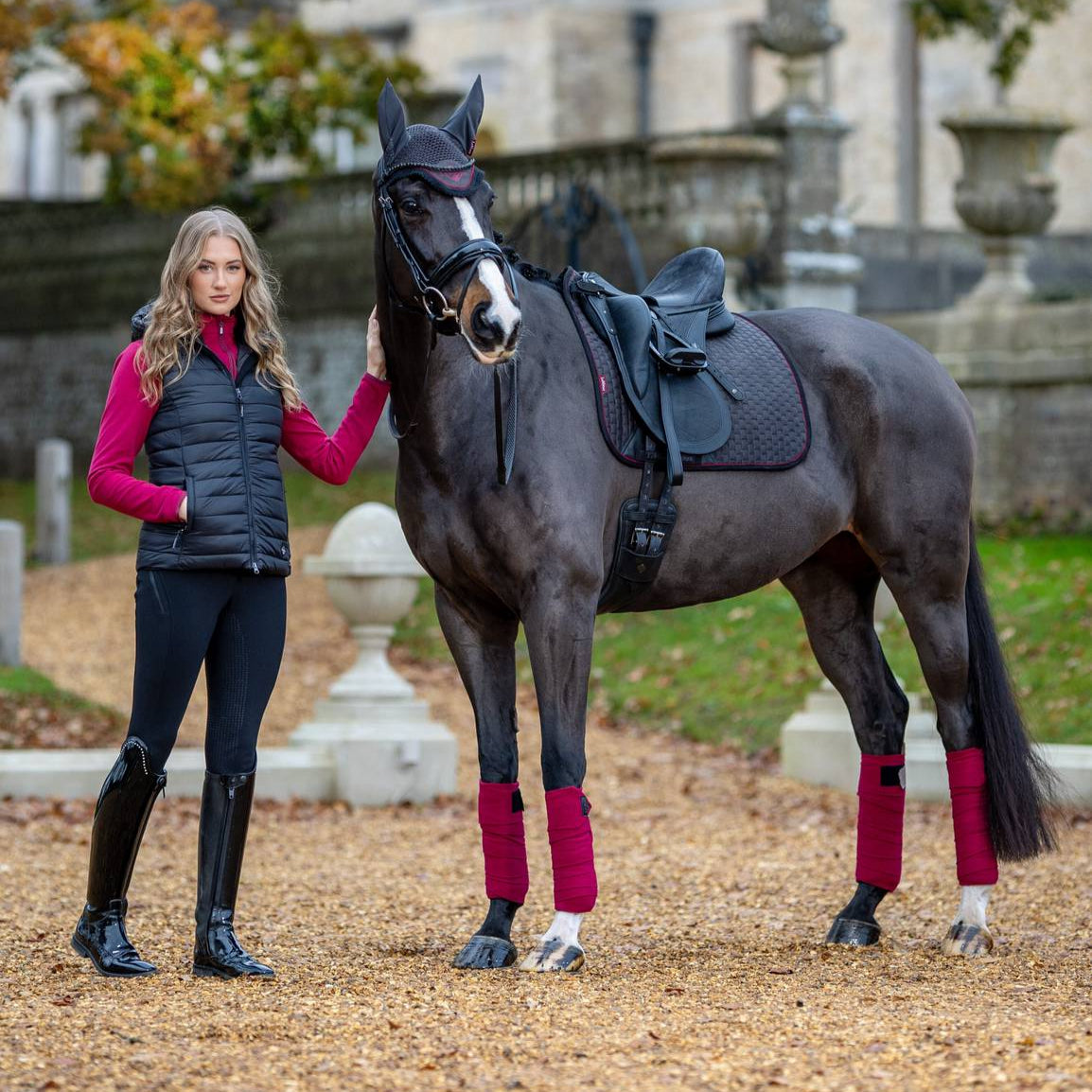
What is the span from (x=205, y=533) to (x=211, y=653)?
37 centimetres

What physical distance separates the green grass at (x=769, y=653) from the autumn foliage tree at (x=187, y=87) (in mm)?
7249

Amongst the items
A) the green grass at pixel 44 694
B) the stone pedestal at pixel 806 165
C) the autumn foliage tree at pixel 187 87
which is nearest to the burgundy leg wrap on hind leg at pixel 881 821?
the green grass at pixel 44 694

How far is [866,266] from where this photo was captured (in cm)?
2078

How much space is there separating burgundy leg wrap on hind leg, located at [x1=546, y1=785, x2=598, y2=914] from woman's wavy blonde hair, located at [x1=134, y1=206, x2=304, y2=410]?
4.37ft

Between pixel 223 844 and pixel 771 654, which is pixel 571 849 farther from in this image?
pixel 771 654

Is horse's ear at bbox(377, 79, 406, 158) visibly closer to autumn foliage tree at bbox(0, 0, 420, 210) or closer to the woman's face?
the woman's face

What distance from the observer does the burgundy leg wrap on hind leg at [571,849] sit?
5.59m

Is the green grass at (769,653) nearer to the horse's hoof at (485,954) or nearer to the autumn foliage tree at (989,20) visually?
the horse's hoof at (485,954)

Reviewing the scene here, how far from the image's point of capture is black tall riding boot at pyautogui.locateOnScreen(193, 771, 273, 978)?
558 centimetres

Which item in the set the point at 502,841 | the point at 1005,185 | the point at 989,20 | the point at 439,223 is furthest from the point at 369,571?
the point at 989,20

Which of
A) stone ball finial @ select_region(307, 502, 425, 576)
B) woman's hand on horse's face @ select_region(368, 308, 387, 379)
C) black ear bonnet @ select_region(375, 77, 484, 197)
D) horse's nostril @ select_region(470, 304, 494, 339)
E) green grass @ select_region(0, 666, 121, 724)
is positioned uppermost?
black ear bonnet @ select_region(375, 77, 484, 197)

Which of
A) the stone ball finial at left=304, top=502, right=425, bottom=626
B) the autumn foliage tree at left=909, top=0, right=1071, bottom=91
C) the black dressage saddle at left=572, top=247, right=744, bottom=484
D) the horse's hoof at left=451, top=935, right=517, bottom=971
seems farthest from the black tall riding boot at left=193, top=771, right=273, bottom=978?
the autumn foliage tree at left=909, top=0, right=1071, bottom=91

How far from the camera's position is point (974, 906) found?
610 centimetres

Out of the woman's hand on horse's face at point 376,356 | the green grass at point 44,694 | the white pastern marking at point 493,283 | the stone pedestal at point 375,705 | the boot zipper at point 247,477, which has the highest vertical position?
the white pastern marking at point 493,283
